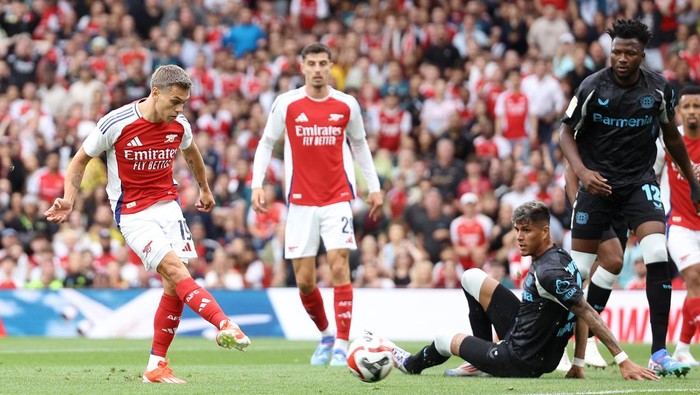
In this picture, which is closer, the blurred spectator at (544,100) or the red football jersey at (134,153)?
the red football jersey at (134,153)

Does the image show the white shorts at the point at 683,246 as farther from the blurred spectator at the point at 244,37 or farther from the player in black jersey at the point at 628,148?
the blurred spectator at the point at 244,37

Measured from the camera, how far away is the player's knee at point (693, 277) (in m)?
11.3

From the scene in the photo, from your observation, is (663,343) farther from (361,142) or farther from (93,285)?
(93,285)

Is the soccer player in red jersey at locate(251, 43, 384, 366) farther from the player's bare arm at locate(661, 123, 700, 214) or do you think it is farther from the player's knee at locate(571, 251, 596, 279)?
the player's bare arm at locate(661, 123, 700, 214)

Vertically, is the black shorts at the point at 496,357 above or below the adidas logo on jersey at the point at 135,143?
below

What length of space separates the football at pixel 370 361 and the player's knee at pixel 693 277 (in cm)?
373

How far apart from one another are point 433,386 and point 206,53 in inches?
694

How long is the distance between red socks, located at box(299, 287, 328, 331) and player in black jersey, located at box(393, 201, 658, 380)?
2.57m

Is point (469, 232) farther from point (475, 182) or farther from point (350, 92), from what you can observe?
point (350, 92)

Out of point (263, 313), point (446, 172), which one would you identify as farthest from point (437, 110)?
Answer: point (263, 313)

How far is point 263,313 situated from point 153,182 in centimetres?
841

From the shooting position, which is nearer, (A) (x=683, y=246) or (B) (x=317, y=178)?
(A) (x=683, y=246)

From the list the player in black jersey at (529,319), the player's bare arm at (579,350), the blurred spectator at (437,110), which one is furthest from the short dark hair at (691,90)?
the blurred spectator at (437,110)

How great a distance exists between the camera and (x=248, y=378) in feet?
31.9
